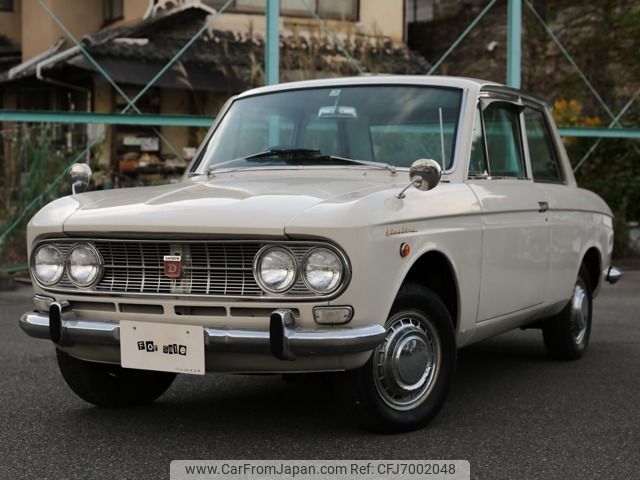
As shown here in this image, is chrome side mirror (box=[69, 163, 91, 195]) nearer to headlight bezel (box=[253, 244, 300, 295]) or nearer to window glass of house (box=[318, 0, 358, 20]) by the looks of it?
headlight bezel (box=[253, 244, 300, 295])

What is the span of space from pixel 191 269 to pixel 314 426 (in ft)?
3.14

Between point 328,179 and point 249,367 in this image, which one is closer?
point 249,367

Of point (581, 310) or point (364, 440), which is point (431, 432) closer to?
point (364, 440)

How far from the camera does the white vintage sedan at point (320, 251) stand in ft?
12.3

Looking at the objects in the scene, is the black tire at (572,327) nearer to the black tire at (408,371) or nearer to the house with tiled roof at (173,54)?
the black tire at (408,371)

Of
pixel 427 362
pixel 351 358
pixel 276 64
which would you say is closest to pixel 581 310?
pixel 427 362

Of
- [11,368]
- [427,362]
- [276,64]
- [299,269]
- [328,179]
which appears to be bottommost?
Result: [11,368]

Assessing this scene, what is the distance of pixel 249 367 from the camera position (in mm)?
3842

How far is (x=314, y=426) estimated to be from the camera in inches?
170

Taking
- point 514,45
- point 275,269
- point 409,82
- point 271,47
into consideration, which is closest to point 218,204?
point 275,269

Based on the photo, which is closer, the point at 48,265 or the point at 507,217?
the point at 48,265

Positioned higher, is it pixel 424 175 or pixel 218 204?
pixel 424 175

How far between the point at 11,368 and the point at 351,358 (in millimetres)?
2820

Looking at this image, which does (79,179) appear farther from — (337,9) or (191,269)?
(337,9)
